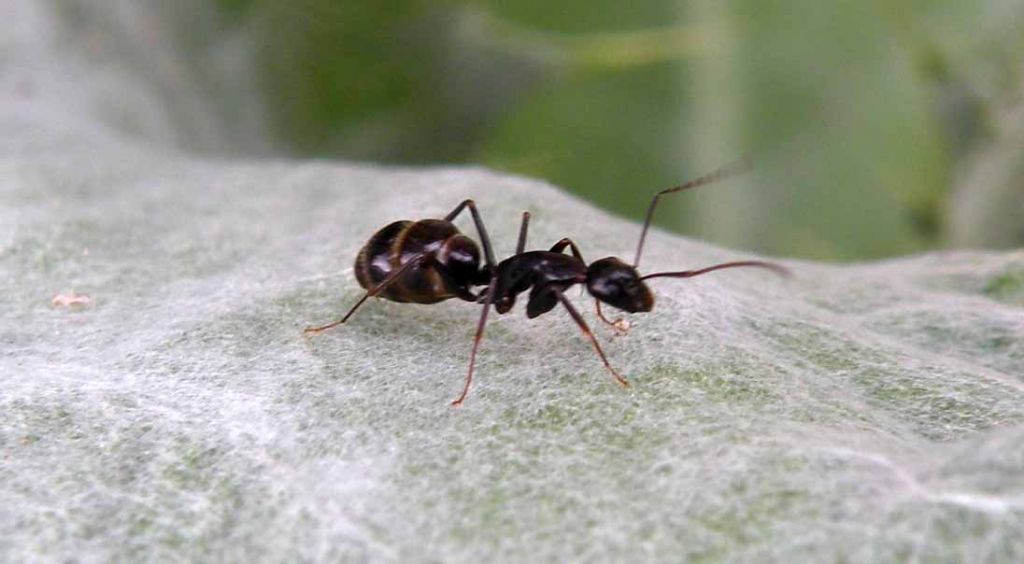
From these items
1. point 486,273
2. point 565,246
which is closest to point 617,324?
point 565,246

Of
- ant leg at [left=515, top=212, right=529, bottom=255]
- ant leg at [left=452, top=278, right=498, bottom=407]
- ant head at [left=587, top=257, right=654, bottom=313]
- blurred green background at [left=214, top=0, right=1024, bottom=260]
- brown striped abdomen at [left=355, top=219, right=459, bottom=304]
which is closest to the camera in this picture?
ant leg at [left=452, top=278, right=498, bottom=407]

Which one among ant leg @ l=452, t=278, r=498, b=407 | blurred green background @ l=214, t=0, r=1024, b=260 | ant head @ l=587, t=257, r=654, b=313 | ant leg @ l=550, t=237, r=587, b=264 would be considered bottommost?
ant leg @ l=452, t=278, r=498, b=407

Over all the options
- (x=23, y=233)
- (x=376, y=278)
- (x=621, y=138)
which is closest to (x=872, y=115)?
(x=621, y=138)

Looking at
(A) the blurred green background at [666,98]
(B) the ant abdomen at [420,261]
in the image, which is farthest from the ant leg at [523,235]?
(A) the blurred green background at [666,98]

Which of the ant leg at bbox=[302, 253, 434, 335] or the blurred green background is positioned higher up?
the blurred green background

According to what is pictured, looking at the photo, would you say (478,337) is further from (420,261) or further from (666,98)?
(666,98)

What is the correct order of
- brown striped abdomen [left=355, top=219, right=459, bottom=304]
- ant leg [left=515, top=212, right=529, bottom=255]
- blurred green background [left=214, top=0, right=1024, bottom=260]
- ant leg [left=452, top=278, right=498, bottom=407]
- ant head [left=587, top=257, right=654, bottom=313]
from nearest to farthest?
ant leg [left=452, top=278, right=498, bottom=407] < ant head [left=587, top=257, right=654, bottom=313] < brown striped abdomen [left=355, top=219, right=459, bottom=304] < ant leg [left=515, top=212, right=529, bottom=255] < blurred green background [left=214, top=0, right=1024, bottom=260]

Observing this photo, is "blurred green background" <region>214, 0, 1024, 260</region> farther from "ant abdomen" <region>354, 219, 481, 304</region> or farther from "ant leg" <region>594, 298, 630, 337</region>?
"ant leg" <region>594, 298, 630, 337</region>

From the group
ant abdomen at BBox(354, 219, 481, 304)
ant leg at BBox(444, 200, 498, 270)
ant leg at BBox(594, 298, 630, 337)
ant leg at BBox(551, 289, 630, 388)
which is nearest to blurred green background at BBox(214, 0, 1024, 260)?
ant leg at BBox(444, 200, 498, 270)
